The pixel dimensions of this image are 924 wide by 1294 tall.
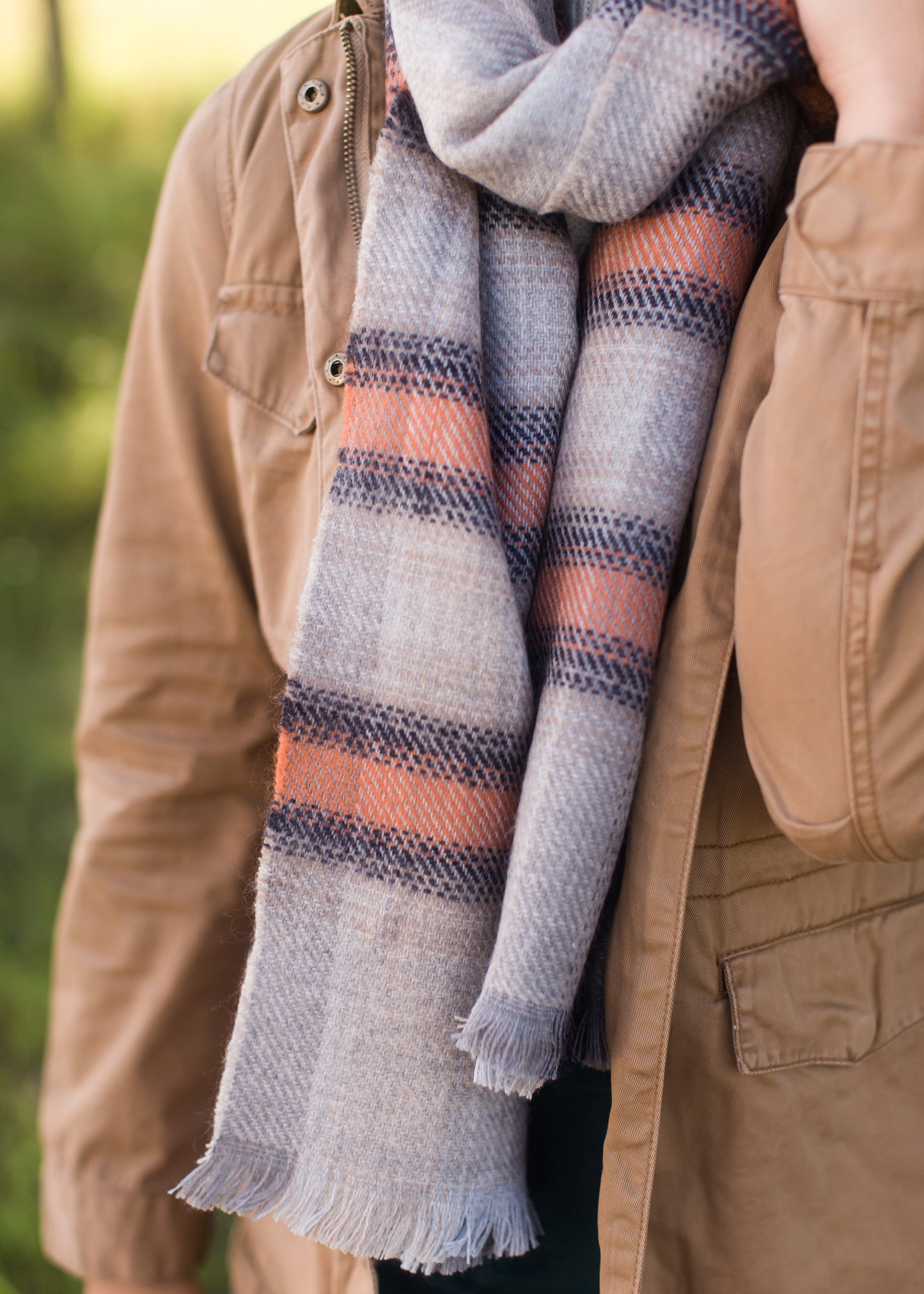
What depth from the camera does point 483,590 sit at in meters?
0.88

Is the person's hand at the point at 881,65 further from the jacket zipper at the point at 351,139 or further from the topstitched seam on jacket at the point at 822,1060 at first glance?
the topstitched seam on jacket at the point at 822,1060

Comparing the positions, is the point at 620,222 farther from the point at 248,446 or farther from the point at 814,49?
the point at 248,446

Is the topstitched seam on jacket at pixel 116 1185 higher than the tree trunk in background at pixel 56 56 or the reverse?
the reverse

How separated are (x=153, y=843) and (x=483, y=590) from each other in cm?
59

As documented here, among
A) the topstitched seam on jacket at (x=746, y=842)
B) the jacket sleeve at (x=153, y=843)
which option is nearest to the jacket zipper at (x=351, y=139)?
the jacket sleeve at (x=153, y=843)

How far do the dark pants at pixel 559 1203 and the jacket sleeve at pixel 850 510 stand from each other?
0.45 metres

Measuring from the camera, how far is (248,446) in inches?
41.8

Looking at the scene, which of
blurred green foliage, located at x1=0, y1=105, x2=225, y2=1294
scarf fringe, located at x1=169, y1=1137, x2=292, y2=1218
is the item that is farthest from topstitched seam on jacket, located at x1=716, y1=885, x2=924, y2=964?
blurred green foliage, located at x1=0, y1=105, x2=225, y2=1294

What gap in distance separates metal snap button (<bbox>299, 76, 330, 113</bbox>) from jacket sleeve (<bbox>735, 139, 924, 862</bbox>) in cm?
48

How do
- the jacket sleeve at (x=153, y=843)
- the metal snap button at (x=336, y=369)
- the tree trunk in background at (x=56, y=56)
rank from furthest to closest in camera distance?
the tree trunk in background at (x=56, y=56)
the jacket sleeve at (x=153, y=843)
the metal snap button at (x=336, y=369)

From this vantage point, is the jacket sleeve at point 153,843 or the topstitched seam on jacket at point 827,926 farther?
the jacket sleeve at point 153,843

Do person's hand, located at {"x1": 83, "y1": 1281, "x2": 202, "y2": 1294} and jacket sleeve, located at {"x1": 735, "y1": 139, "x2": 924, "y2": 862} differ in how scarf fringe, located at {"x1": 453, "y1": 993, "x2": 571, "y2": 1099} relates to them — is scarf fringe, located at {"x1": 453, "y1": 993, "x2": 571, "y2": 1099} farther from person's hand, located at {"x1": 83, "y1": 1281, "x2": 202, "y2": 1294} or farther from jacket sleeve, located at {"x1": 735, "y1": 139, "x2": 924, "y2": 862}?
person's hand, located at {"x1": 83, "y1": 1281, "x2": 202, "y2": 1294}

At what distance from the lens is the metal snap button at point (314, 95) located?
100cm

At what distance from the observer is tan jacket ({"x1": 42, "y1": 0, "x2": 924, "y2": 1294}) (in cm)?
76
